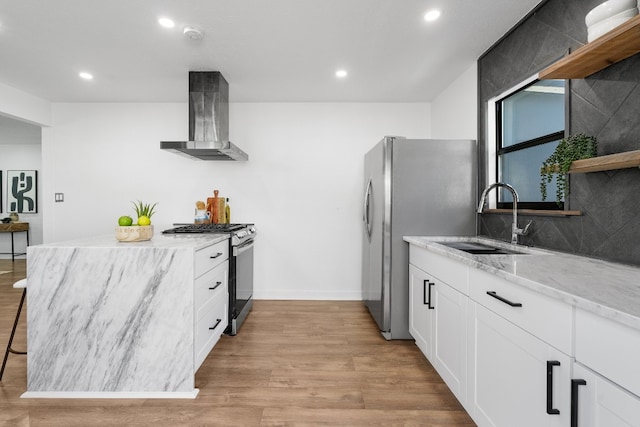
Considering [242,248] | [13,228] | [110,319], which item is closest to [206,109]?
[242,248]

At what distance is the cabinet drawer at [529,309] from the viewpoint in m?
0.98

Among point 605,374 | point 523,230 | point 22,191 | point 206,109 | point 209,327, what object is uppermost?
point 206,109

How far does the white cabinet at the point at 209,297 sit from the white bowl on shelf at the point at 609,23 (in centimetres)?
238

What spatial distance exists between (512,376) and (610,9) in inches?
63.4

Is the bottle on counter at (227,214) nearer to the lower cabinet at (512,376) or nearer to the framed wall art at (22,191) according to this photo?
the lower cabinet at (512,376)

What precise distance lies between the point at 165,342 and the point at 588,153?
2590 millimetres

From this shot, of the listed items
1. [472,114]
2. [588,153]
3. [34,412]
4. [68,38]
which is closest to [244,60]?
[68,38]

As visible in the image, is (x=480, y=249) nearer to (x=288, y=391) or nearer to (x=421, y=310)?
(x=421, y=310)

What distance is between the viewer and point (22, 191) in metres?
6.41

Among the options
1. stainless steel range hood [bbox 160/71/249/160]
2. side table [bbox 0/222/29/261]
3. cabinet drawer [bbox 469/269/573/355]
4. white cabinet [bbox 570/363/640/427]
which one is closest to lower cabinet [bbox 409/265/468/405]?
cabinet drawer [bbox 469/269/573/355]

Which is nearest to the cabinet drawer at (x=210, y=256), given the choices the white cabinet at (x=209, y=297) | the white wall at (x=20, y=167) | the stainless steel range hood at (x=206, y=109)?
the white cabinet at (x=209, y=297)

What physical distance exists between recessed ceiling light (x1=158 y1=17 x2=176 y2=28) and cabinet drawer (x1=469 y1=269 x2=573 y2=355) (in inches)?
103

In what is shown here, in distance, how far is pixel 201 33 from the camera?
2.35 meters

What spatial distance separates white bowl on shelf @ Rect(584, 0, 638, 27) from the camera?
4.20ft
